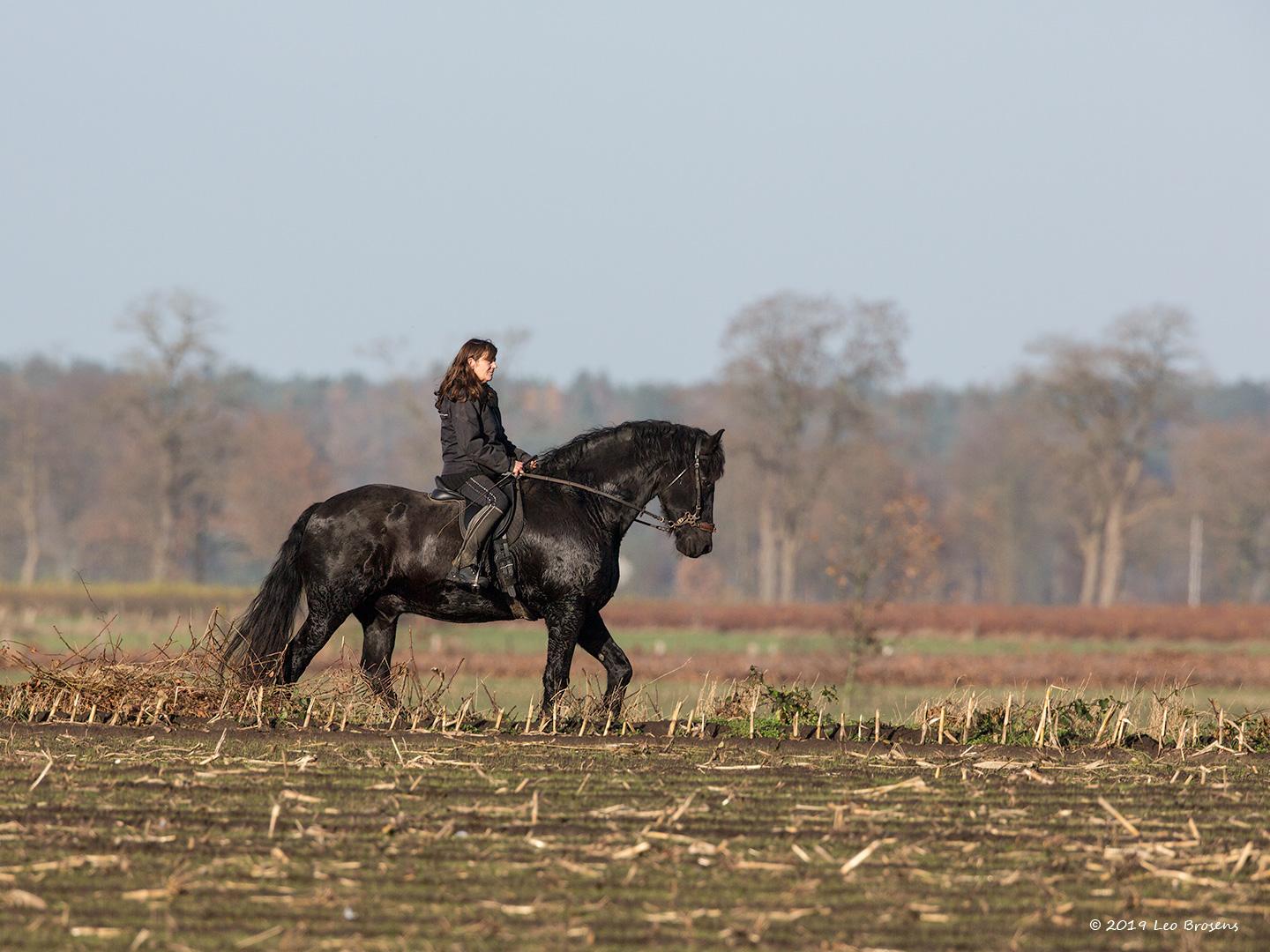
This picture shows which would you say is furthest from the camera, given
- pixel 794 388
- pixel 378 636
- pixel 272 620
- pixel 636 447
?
pixel 794 388

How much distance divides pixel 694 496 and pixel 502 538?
1.46m

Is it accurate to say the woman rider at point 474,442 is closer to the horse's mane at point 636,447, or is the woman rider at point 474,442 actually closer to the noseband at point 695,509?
the horse's mane at point 636,447

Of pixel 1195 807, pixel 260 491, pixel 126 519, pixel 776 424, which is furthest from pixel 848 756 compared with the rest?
pixel 126 519

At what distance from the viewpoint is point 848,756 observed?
36.8 ft

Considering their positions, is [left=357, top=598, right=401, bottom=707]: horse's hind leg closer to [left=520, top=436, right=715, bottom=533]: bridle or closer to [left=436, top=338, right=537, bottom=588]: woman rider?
[left=436, top=338, right=537, bottom=588]: woman rider

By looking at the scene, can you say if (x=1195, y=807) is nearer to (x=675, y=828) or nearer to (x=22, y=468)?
(x=675, y=828)

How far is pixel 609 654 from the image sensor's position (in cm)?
1318

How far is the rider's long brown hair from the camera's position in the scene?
12445 millimetres

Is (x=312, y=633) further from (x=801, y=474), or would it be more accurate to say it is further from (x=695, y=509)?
(x=801, y=474)

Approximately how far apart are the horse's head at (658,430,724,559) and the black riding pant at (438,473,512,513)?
128 centimetres

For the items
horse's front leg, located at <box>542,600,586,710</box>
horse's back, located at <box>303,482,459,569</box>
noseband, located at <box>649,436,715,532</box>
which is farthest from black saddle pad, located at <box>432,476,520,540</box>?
noseband, located at <box>649,436,715,532</box>

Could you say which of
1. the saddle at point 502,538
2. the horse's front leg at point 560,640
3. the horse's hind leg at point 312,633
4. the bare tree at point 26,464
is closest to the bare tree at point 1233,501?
the bare tree at point 26,464

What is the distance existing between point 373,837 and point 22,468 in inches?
4025

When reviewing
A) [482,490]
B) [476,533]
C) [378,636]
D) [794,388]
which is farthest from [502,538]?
[794,388]
